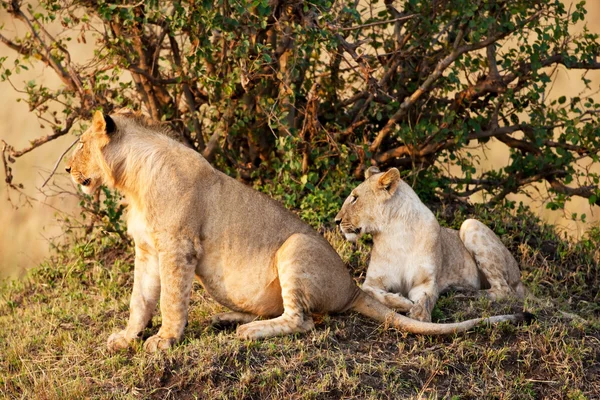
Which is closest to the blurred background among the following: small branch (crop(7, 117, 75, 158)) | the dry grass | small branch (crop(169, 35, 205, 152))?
small branch (crop(7, 117, 75, 158))

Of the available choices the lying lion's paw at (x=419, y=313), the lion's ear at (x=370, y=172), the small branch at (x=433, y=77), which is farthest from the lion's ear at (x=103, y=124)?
the small branch at (x=433, y=77)

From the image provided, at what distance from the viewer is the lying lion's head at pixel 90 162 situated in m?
5.86

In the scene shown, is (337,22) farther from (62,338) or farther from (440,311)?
(62,338)

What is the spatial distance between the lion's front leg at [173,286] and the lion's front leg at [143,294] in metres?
0.30

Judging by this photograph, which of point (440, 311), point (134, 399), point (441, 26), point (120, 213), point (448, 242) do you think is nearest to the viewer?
point (134, 399)

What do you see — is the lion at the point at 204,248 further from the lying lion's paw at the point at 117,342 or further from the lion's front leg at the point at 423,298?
the lion's front leg at the point at 423,298

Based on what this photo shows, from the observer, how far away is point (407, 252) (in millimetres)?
6586

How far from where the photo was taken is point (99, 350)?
586 cm

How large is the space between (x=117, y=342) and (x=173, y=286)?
58 cm

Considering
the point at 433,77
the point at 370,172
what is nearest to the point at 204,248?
the point at 370,172

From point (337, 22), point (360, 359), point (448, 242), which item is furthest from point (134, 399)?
point (337, 22)

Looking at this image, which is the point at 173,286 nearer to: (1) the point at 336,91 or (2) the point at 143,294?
(2) the point at 143,294

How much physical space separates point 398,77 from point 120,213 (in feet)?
9.01

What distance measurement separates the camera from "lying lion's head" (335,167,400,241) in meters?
6.64
